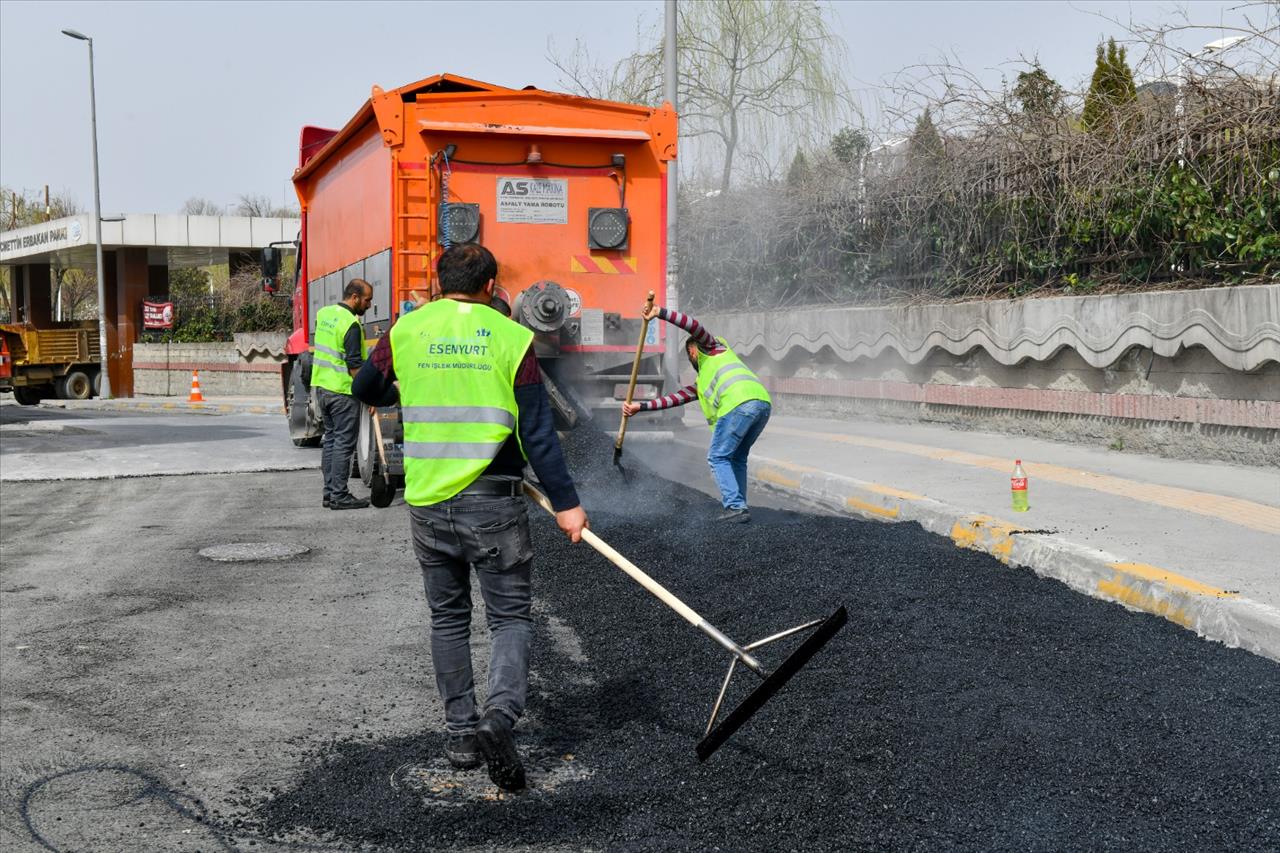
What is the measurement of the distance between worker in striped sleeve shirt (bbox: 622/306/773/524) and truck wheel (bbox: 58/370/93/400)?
26.0 metres

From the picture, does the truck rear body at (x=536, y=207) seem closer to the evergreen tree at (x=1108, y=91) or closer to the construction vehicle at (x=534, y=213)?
the construction vehicle at (x=534, y=213)

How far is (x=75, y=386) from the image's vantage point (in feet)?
101

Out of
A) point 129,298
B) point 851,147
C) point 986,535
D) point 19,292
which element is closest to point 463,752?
point 986,535

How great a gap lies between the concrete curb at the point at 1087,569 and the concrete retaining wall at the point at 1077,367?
2.74m

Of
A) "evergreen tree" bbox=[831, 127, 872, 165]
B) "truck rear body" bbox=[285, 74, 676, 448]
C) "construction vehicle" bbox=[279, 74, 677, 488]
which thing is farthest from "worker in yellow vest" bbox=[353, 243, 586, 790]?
"evergreen tree" bbox=[831, 127, 872, 165]

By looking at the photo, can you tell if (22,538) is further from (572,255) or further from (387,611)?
(572,255)

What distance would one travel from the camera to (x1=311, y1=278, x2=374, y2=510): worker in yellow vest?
964cm

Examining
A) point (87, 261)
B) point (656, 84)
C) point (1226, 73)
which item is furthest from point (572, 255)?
point (87, 261)

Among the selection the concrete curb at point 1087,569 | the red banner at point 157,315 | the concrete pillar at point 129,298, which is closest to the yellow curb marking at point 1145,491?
the concrete curb at point 1087,569

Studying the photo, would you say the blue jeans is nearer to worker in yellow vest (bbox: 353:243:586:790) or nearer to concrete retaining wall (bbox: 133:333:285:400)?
worker in yellow vest (bbox: 353:243:586:790)

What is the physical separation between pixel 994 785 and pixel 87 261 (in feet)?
132

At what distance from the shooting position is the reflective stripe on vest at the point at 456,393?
4152 mm

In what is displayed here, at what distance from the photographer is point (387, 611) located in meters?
6.41

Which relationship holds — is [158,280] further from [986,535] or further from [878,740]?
[878,740]
